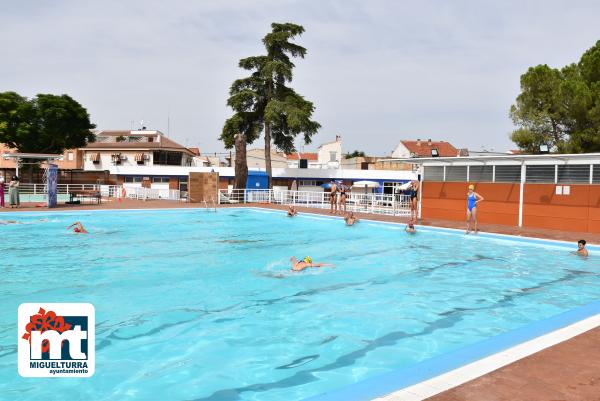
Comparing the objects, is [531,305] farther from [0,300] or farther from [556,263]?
[0,300]

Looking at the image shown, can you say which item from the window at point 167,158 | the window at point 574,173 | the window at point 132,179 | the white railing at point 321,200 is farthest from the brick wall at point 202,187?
the window at point 167,158

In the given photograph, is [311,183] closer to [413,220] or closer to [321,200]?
[321,200]

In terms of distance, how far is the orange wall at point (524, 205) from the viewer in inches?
668

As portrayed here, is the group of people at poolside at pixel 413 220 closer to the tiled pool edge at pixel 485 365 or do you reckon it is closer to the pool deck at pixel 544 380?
the tiled pool edge at pixel 485 365

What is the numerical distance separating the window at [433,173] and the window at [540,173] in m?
4.03

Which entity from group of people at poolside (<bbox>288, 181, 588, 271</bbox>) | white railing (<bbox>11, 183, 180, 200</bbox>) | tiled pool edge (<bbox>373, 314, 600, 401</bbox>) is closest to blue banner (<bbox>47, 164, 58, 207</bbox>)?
white railing (<bbox>11, 183, 180, 200</bbox>)

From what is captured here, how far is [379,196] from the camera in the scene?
27.3 meters

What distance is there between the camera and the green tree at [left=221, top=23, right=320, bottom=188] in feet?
121

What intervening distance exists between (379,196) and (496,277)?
16.4 metres

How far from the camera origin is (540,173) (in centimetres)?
1820

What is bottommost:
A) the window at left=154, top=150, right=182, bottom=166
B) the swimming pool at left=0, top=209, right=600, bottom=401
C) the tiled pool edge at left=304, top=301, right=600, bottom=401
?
the swimming pool at left=0, top=209, right=600, bottom=401

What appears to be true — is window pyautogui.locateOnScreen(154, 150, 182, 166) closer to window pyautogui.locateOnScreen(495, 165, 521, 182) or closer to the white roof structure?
the white roof structure

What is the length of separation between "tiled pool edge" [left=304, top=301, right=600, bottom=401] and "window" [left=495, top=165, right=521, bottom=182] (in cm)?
1334

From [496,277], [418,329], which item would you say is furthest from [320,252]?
[418,329]
